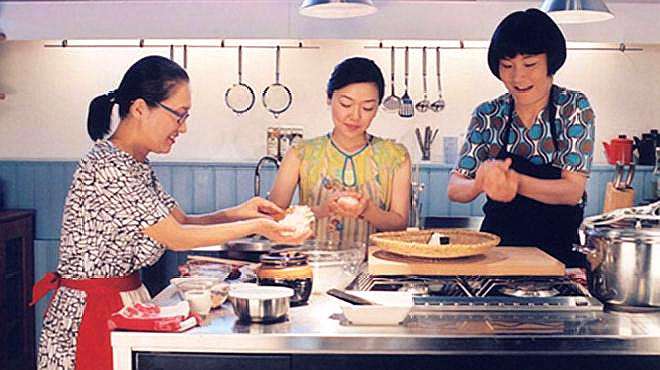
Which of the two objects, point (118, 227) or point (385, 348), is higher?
point (118, 227)

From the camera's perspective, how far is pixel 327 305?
6.94 feet

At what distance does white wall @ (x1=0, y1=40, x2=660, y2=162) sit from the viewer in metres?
5.36

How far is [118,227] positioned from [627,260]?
133 cm

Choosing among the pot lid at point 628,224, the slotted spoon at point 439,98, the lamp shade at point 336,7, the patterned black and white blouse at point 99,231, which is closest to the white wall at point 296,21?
the slotted spoon at point 439,98

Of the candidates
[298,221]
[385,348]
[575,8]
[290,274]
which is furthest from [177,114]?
[575,8]

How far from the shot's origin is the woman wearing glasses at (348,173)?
2881 mm

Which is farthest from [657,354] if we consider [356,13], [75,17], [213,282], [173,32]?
[75,17]

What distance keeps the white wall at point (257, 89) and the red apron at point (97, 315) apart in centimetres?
298

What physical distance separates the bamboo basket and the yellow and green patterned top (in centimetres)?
42

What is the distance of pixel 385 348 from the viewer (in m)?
1.84

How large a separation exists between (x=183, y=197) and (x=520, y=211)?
274cm

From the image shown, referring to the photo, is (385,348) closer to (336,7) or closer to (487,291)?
(487,291)

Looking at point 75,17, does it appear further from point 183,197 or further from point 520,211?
point 520,211

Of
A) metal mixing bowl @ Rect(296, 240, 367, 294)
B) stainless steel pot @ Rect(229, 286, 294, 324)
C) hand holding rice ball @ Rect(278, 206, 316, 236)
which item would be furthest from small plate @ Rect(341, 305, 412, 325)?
hand holding rice ball @ Rect(278, 206, 316, 236)
